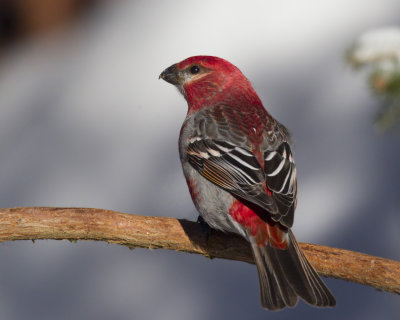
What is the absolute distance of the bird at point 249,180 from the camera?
2.13 m

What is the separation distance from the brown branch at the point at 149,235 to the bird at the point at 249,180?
0.08 metres

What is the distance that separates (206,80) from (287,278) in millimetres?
1083

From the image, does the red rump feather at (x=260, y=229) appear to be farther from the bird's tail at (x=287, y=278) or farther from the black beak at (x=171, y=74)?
the black beak at (x=171, y=74)

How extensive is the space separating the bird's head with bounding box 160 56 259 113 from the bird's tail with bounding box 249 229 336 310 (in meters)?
0.87

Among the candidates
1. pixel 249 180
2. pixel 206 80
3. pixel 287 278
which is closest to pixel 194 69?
pixel 206 80

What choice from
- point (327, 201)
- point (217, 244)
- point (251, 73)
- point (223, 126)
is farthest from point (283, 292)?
point (251, 73)

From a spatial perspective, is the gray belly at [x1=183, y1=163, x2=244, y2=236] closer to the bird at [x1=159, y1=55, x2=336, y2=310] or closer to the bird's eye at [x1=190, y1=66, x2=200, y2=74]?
the bird at [x1=159, y1=55, x2=336, y2=310]

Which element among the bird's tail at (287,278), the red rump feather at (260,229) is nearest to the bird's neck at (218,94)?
the red rump feather at (260,229)

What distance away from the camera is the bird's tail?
2.11 metres

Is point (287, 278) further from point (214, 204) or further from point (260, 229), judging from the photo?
point (214, 204)

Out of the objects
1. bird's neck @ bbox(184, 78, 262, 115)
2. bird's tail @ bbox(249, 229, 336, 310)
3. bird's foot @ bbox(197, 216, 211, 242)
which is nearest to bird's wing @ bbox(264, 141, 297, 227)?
bird's tail @ bbox(249, 229, 336, 310)

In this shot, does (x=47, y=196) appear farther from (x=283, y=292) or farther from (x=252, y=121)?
(x=283, y=292)

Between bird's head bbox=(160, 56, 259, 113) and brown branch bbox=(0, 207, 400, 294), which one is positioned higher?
bird's head bbox=(160, 56, 259, 113)

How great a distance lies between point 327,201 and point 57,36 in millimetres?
Result: 2342
